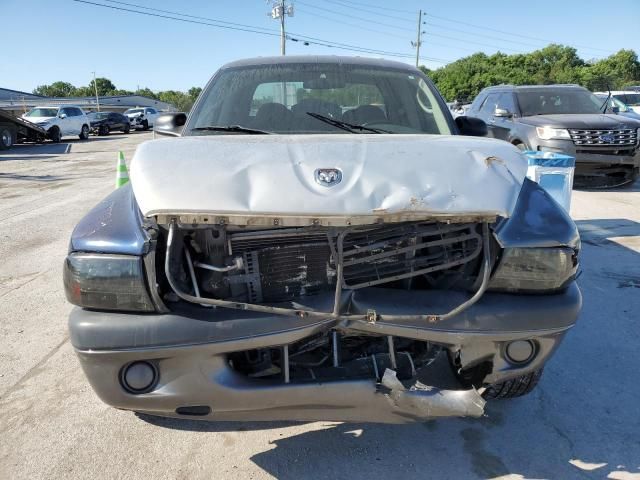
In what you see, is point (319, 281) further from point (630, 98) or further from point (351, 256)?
point (630, 98)

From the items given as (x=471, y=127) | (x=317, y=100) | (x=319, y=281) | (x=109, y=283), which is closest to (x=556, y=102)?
(x=471, y=127)

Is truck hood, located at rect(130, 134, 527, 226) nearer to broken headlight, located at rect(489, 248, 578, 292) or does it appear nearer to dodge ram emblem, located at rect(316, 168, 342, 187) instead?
dodge ram emblem, located at rect(316, 168, 342, 187)

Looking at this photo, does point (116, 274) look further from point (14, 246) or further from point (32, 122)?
point (32, 122)

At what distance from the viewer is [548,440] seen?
8.14 ft

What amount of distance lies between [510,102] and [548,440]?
8.84m

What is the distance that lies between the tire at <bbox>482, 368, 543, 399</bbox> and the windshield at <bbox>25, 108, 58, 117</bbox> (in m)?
26.4

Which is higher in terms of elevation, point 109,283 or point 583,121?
point 583,121

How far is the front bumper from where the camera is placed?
28.5 ft

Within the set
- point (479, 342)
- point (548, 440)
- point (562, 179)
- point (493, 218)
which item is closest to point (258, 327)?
point (479, 342)

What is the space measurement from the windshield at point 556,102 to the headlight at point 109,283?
9388 mm

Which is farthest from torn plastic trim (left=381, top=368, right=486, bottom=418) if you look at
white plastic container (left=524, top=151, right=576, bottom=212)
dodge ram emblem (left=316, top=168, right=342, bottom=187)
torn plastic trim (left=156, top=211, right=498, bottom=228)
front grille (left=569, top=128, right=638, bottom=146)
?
front grille (left=569, top=128, right=638, bottom=146)

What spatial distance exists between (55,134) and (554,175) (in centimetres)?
2369

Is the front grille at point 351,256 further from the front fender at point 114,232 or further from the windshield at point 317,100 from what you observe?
the windshield at point 317,100

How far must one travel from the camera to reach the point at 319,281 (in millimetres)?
2143
